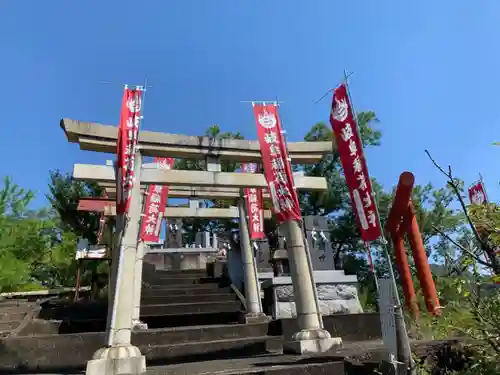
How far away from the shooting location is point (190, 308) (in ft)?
34.9

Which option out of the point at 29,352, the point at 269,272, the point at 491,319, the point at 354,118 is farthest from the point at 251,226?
the point at 491,319

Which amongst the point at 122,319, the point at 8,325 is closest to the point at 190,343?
the point at 122,319

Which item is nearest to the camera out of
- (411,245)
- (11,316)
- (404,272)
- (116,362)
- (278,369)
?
(278,369)

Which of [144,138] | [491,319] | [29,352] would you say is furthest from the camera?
[144,138]

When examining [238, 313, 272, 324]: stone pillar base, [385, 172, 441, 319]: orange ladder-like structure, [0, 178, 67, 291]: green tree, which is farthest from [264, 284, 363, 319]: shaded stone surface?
[0, 178, 67, 291]: green tree

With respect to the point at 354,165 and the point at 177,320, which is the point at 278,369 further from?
the point at 177,320

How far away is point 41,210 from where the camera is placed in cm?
2280

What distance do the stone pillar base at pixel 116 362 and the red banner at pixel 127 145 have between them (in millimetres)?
2297

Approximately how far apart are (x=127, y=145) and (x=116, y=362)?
374cm

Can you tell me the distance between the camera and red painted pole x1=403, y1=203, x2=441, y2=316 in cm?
958

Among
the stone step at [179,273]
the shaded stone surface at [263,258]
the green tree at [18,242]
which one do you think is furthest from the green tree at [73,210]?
the shaded stone surface at [263,258]

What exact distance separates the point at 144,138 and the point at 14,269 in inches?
421

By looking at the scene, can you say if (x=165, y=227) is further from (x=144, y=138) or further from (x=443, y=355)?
(x=443, y=355)

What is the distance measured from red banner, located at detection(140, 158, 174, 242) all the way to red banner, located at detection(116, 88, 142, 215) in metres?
3.65
